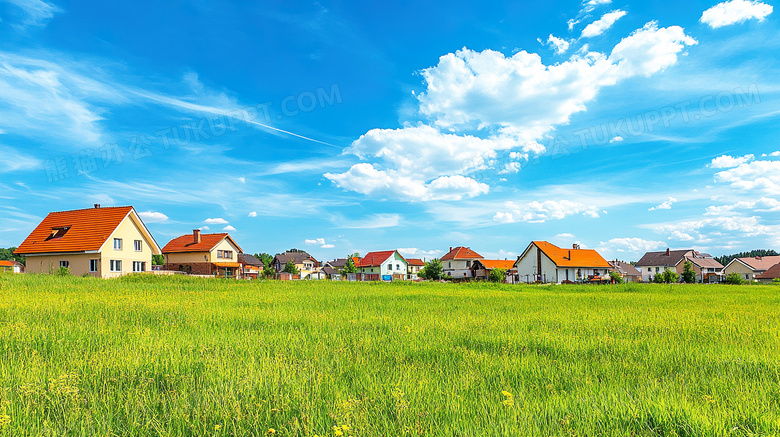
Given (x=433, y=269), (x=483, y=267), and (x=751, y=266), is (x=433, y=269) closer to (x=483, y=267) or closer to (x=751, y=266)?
(x=483, y=267)

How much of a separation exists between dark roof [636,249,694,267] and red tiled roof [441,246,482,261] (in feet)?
167

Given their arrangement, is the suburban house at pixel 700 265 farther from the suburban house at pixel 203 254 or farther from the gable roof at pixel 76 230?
the gable roof at pixel 76 230

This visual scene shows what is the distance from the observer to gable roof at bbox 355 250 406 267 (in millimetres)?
100669

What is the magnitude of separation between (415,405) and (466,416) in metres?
0.57

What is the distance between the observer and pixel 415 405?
15.2 ft

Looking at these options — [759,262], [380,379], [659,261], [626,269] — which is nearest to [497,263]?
[626,269]

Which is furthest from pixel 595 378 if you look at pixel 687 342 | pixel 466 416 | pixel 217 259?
pixel 217 259

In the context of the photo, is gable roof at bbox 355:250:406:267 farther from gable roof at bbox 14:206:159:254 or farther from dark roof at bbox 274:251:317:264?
gable roof at bbox 14:206:159:254

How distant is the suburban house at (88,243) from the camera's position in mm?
39375

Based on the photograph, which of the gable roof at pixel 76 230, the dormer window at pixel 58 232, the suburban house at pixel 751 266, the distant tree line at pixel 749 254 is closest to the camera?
the gable roof at pixel 76 230

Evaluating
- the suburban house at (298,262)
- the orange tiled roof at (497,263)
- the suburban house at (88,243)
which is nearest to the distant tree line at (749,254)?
the orange tiled roof at (497,263)

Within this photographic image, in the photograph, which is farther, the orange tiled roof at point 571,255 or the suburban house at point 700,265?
the suburban house at point 700,265

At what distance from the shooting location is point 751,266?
324ft

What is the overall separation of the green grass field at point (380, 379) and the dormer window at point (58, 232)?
128 feet
